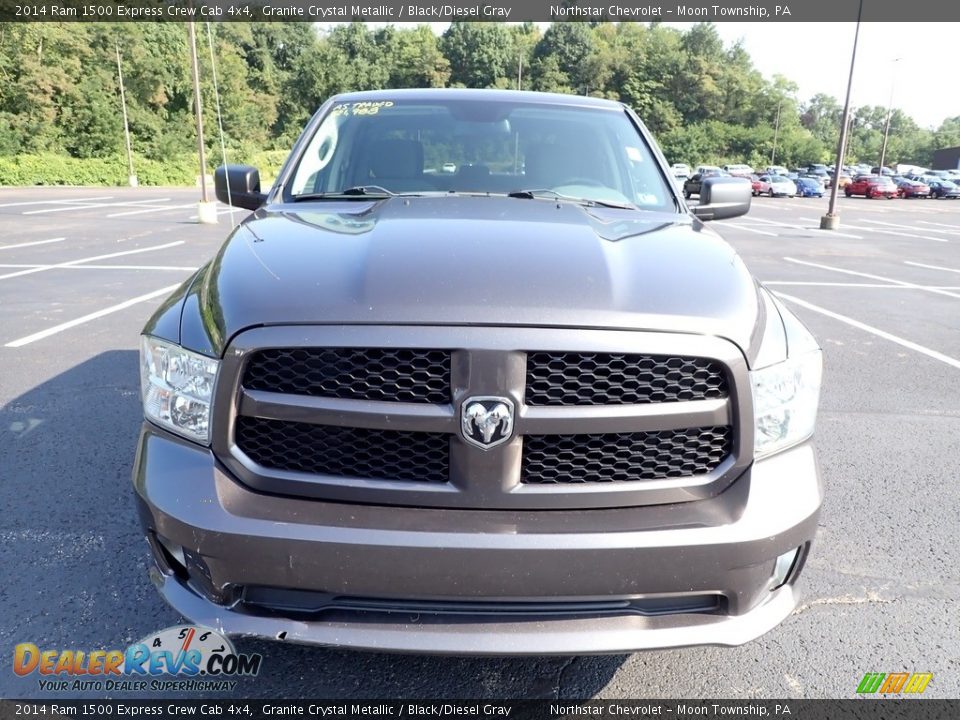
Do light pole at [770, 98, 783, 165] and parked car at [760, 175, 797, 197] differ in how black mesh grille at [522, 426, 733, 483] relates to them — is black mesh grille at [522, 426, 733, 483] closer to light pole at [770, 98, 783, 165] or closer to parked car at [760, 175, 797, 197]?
parked car at [760, 175, 797, 197]

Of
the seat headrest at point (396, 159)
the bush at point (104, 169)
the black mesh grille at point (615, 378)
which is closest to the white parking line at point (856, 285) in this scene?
the seat headrest at point (396, 159)

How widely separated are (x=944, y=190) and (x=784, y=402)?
54.6 metres

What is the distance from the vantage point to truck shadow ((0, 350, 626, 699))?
214 centimetres

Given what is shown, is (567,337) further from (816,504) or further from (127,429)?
(127,429)

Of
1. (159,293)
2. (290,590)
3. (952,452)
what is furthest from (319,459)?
(159,293)

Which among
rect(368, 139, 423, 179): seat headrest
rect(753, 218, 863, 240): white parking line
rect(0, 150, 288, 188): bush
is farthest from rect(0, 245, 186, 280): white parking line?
rect(0, 150, 288, 188): bush

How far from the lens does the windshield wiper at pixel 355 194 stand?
2.83 m

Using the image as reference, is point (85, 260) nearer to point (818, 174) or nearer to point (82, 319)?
point (82, 319)

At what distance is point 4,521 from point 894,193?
51.0 m

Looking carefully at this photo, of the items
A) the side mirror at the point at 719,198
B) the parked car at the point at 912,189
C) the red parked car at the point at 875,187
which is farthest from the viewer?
the parked car at the point at 912,189

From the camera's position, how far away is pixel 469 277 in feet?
5.90

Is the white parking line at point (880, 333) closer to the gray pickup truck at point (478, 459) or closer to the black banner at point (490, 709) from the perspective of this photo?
the black banner at point (490, 709)

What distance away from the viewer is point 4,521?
300 centimetres

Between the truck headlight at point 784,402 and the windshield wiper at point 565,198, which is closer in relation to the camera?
the truck headlight at point 784,402
